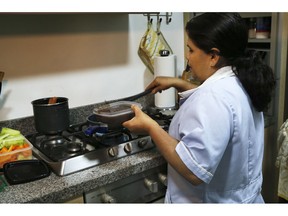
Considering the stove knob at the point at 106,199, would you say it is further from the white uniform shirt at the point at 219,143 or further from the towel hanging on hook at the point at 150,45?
the towel hanging on hook at the point at 150,45

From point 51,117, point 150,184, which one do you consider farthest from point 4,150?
point 150,184

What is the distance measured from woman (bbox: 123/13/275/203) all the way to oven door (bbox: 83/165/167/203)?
0.15 m

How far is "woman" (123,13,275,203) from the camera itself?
2.85ft

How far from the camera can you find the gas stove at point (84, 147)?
106cm

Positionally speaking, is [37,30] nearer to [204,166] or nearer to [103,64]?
[103,64]

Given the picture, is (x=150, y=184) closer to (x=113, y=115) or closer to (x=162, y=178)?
(x=162, y=178)

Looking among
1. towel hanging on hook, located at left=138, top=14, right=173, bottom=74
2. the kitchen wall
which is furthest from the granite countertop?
towel hanging on hook, located at left=138, top=14, right=173, bottom=74

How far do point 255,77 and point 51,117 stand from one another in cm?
81

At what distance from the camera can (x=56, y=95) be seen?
150 cm

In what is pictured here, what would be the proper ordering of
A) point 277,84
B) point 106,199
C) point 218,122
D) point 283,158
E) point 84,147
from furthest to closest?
point 277,84 → point 283,158 → point 84,147 → point 106,199 → point 218,122

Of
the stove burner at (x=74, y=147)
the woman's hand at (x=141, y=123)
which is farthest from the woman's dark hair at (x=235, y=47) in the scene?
the stove burner at (x=74, y=147)

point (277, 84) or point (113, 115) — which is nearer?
point (113, 115)

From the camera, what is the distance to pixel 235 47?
0.95 meters

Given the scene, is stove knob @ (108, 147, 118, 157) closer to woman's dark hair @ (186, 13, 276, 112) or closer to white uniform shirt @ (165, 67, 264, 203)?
white uniform shirt @ (165, 67, 264, 203)
